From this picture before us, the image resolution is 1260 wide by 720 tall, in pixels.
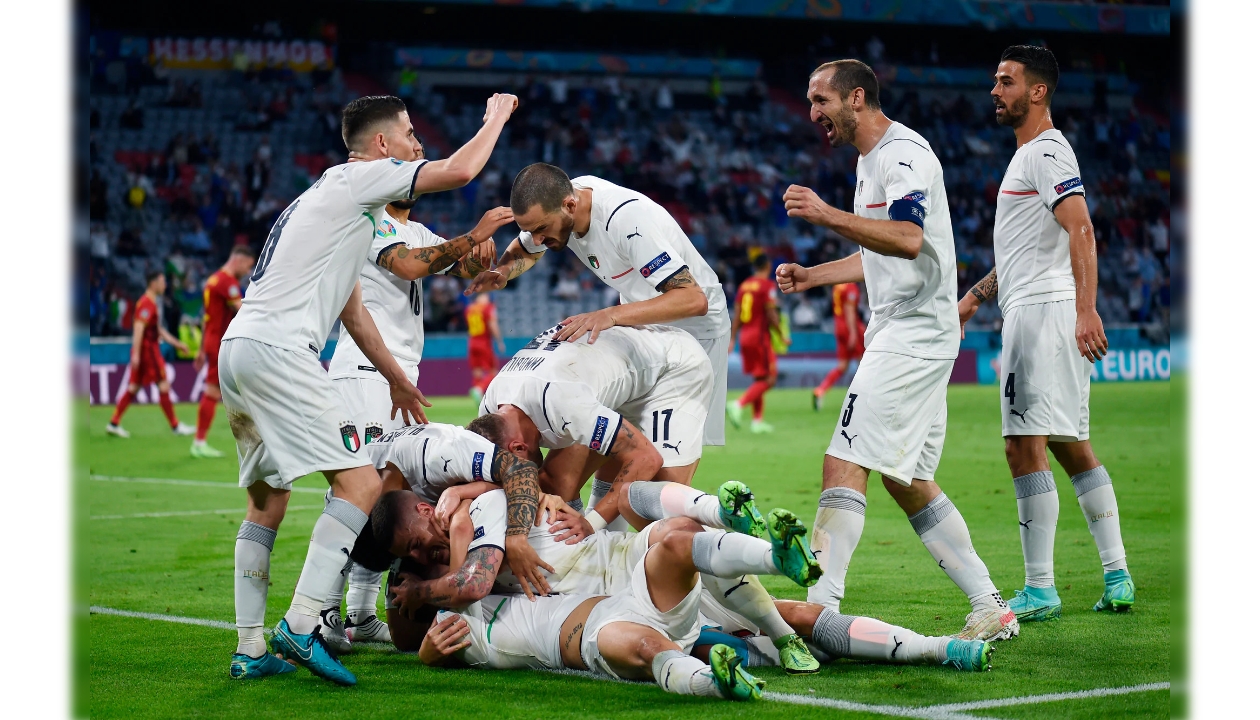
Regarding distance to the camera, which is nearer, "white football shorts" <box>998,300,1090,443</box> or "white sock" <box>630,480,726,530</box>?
"white sock" <box>630,480,726,530</box>

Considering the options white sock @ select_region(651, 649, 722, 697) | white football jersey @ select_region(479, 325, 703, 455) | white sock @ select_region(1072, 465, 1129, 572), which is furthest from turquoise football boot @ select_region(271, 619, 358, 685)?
white sock @ select_region(1072, 465, 1129, 572)

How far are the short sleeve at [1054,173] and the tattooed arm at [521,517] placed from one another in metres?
2.89

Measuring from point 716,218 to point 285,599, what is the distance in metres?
26.2

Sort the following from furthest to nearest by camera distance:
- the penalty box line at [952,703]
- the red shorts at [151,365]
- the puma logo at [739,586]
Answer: the red shorts at [151,365]
the puma logo at [739,586]
the penalty box line at [952,703]

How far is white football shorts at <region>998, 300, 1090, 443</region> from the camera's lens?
5.84 metres

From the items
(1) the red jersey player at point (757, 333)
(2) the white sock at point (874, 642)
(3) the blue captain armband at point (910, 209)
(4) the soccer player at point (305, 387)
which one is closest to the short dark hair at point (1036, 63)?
(3) the blue captain armband at point (910, 209)

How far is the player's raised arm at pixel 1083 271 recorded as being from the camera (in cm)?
552

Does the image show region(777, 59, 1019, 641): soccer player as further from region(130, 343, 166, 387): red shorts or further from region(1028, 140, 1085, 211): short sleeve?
region(130, 343, 166, 387): red shorts

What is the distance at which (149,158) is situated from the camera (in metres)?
28.1

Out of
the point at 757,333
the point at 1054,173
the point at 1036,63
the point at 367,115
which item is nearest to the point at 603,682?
the point at 367,115

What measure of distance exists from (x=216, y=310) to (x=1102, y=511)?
1021 centimetres

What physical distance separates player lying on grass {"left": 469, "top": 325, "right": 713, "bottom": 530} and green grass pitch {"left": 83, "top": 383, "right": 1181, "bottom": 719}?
1012 millimetres

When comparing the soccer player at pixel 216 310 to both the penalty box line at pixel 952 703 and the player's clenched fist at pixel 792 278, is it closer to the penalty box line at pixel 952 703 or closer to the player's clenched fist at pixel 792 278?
the player's clenched fist at pixel 792 278

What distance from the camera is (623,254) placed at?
5754 mm
